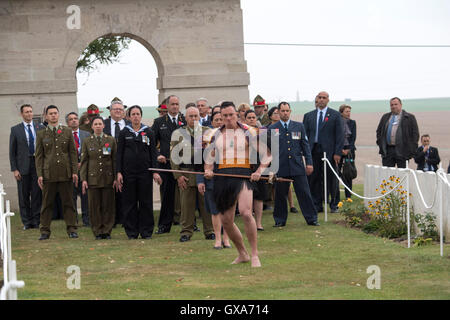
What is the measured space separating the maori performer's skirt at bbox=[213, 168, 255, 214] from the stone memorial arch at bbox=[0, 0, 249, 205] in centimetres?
842

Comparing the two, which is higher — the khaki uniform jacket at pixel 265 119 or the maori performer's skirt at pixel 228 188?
the khaki uniform jacket at pixel 265 119

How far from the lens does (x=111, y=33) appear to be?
18.0 meters

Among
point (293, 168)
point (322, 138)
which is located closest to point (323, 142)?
point (322, 138)

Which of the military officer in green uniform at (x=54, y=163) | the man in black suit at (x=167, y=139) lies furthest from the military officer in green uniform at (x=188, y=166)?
the military officer in green uniform at (x=54, y=163)

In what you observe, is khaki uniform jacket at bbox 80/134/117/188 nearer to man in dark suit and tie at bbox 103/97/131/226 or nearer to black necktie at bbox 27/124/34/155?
man in dark suit and tie at bbox 103/97/131/226

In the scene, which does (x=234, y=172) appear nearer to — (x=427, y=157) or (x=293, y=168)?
(x=293, y=168)

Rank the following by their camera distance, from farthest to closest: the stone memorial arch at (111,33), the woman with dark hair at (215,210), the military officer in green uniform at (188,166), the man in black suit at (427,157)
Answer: the man in black suit at (427,157), the stone memorial arch at (111,33), the military officer in green uniform at (188,166), the woman with dark hair at (215,210)

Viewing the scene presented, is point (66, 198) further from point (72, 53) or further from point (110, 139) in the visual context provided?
point (72, 53)

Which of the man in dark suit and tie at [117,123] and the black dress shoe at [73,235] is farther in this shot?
the man in dark suit and tie at [117,123]

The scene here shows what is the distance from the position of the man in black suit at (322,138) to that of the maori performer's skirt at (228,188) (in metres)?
5.65

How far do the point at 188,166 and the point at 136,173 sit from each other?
93cm

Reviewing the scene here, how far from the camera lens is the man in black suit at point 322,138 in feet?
50.8

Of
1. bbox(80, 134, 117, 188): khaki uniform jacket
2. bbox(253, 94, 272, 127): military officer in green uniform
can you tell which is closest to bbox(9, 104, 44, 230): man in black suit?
bbox(80, 134, 117, 188): khaki uniform jacket

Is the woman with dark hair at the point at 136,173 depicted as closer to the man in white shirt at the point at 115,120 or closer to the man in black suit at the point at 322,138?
the man in white shirt at the point at 115,120
